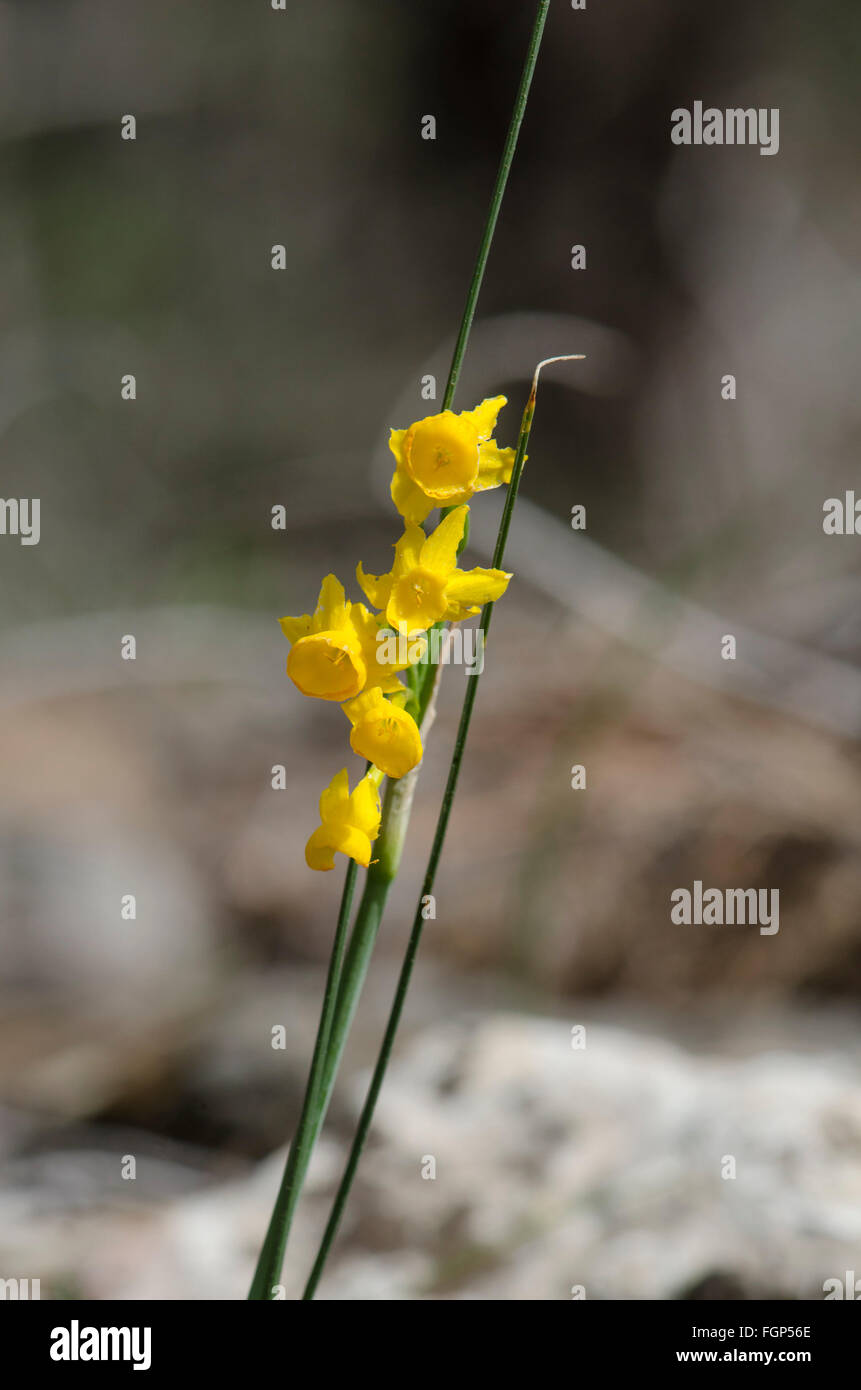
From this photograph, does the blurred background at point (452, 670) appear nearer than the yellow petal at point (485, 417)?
No

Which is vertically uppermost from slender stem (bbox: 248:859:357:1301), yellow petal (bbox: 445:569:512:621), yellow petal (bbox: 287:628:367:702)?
yellow petal (bbox: 445:569:512:621)

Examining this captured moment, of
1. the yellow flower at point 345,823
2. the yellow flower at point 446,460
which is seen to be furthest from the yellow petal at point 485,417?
the yellow flower at point 345,823

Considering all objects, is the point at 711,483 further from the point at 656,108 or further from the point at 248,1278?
the point at 248,1278

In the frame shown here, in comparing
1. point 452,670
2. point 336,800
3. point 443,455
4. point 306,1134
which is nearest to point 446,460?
point 443,455

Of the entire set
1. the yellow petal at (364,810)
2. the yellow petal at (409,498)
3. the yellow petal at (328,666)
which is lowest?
the yellow petal at (364,810)

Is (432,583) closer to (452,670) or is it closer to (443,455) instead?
(443,455)

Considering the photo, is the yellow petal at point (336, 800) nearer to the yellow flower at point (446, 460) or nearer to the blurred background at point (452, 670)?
the yellow flower at point (446, 460)

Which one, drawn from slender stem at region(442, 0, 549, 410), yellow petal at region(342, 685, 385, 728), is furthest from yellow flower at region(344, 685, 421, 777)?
slender stem at region(442, 0, 549, 410)

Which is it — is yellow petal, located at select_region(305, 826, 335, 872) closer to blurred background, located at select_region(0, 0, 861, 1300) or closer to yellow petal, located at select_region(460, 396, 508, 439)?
yellow petal, located at select_region(460, 396, 508, 439)
